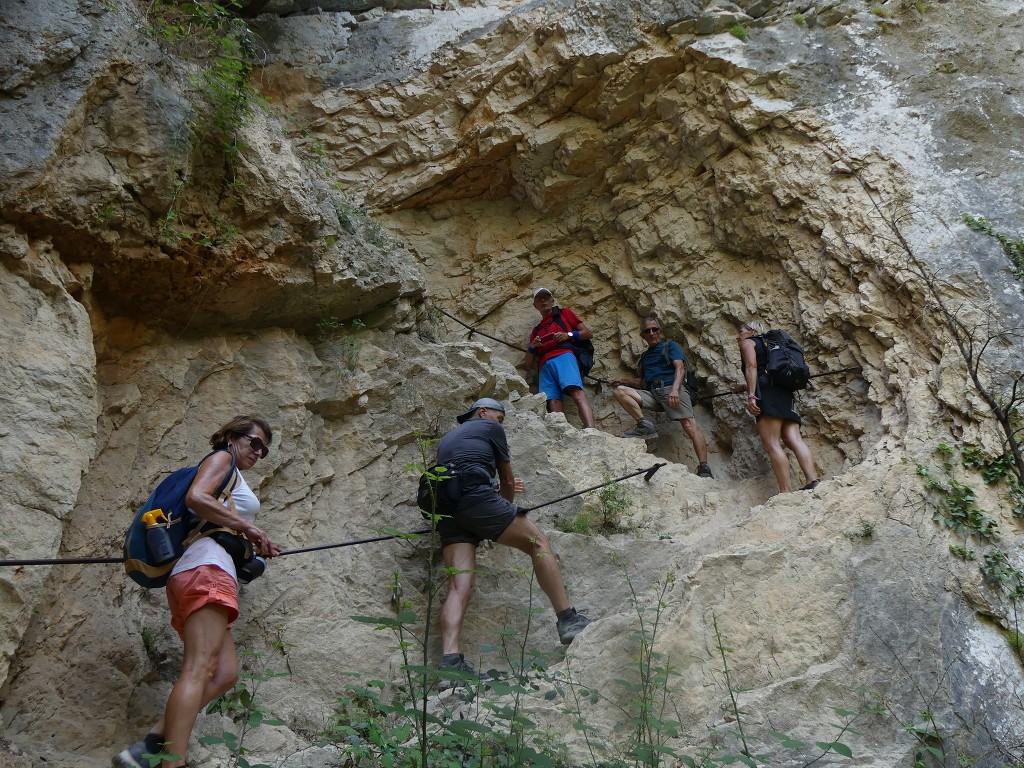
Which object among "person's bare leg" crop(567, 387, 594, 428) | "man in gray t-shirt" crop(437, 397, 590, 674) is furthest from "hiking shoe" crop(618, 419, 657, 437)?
"man in gray t-shirt" crop(437, 397, 590, 674)

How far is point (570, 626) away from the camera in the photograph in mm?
5262

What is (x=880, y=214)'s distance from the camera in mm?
7160

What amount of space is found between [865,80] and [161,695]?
26.2ft

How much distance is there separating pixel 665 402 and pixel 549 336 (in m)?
1.35

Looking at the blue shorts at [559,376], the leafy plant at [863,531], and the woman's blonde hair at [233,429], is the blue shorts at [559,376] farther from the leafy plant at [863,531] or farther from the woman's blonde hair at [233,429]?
the woman's blonde hair at [233,429]

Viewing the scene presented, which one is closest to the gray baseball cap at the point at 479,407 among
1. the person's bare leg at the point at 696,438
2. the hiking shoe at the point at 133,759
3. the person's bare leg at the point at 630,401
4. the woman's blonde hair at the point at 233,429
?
the woman's blonde hair at the point at 233,429

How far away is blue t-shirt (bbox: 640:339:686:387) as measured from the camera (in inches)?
328

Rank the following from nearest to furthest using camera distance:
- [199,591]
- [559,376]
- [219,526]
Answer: [199,591], [219,526], [559,376]

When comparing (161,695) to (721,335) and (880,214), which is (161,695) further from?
(880,214)

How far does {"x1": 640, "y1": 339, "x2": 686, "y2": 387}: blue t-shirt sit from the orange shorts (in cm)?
514

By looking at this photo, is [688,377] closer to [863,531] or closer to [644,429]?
[644,429]

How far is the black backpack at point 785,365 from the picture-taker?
6859 millimetres

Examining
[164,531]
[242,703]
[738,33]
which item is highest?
[738,33]

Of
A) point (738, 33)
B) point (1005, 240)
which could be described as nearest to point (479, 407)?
point (1005, 240)
